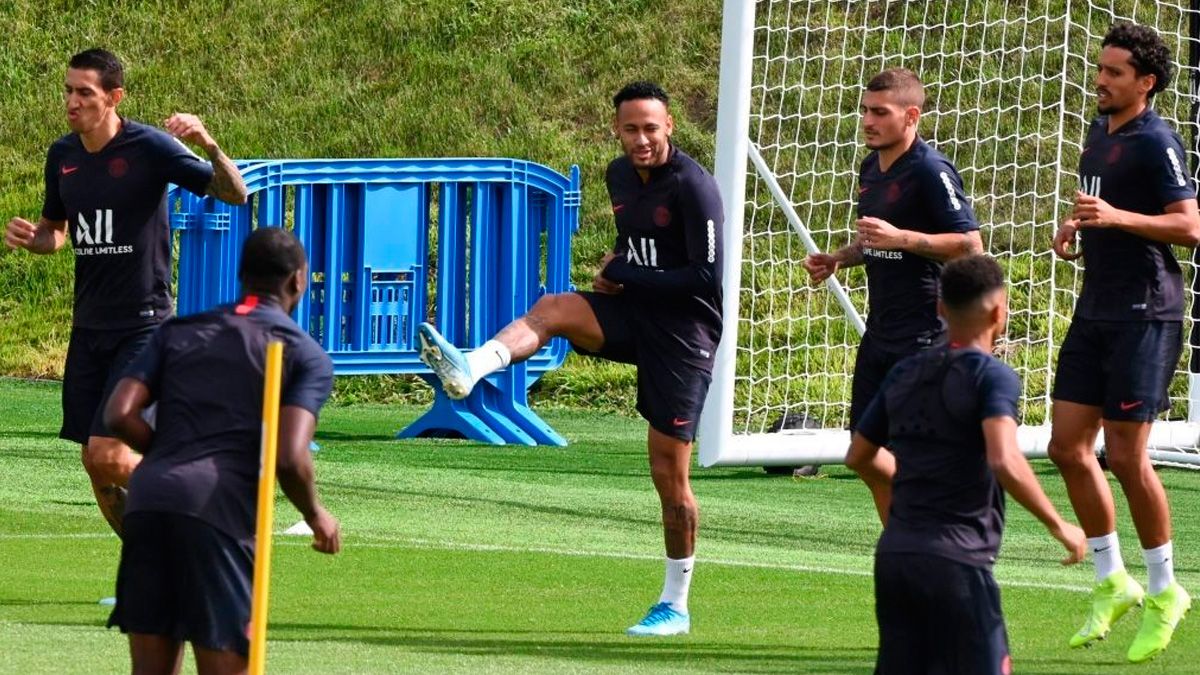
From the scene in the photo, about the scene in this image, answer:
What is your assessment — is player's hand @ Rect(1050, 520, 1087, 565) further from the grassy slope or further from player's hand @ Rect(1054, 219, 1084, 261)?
the grassy slope

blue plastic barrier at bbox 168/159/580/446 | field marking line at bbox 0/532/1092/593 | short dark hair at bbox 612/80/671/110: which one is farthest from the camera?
blue plastic barrier at bbox 168/159/580/446

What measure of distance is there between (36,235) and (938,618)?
179 inches

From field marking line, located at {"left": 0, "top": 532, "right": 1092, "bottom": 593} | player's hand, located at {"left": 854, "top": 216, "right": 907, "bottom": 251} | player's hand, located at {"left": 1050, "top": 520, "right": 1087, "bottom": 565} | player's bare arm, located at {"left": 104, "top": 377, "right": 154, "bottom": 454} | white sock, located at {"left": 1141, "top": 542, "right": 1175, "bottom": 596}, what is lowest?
field marking line, located at {"left": 0, "top": 532, "right": 1092, "bottom": 593}

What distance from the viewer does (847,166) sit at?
73.4 ft

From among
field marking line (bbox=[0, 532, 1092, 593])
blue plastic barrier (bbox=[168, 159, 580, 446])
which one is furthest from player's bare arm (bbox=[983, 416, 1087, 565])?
blue plastic barrier (bbox=[168, 159, 580, 446])

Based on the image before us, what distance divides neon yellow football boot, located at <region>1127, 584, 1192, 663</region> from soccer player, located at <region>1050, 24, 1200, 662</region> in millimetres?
17

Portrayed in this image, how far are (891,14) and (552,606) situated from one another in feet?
56.4

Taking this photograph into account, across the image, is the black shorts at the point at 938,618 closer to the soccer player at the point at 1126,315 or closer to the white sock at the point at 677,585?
the soccer player at the point at 1126,315

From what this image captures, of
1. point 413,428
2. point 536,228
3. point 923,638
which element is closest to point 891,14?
point 536,228

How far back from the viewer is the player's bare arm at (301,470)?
5.41 m

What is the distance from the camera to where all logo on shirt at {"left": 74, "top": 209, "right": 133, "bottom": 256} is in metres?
8.62

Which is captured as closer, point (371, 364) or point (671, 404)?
point (671, 404)

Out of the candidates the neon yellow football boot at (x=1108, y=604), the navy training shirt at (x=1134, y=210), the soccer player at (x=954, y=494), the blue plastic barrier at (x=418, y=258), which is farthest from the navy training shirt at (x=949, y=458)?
the blue plastic barrier at (x=418, y=258)

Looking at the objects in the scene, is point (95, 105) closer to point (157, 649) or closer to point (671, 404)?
point (671, 404)
